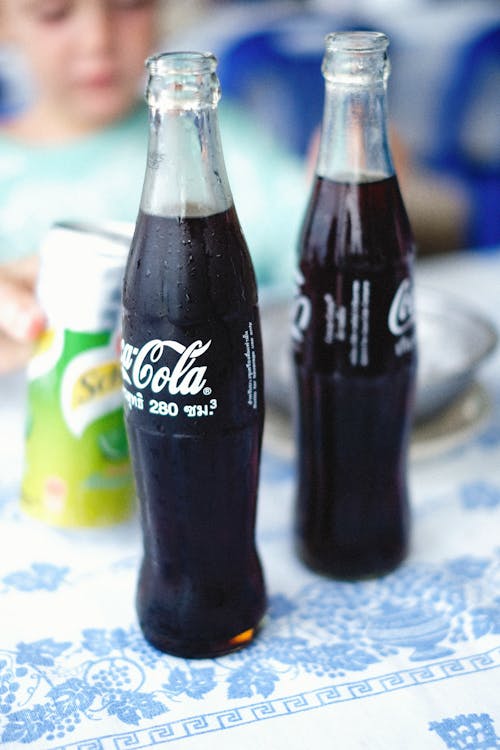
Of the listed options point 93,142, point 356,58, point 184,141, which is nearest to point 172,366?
point 184,141

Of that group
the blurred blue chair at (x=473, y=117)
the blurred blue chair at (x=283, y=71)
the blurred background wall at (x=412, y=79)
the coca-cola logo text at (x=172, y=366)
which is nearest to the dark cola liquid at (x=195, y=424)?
the coca-cola logo text at (x=172, y=366)

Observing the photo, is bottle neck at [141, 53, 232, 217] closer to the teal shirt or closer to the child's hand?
the child's hand

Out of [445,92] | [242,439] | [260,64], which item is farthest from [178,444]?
[445,92]

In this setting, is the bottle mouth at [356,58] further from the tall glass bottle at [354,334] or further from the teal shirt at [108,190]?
the teal shirt at [108,190]

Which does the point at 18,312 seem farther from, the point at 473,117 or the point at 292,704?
the point at 473,117

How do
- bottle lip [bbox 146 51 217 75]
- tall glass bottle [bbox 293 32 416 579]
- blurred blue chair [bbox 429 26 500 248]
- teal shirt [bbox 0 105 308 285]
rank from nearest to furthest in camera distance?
1. bottle lip [bbox 146 51 217 75]
2. tall glass bottle [bbox 293 32 416 579]
3. teal shirt [bbox 0 105 308 285]
4. blurred blue chair [bbox 429 26 500 248]

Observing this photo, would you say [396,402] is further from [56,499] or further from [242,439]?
[56,499]

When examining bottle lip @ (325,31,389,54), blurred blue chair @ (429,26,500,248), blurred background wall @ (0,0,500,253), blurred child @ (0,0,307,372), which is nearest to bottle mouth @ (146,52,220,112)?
bottle lip @ (325,31,389,54)
